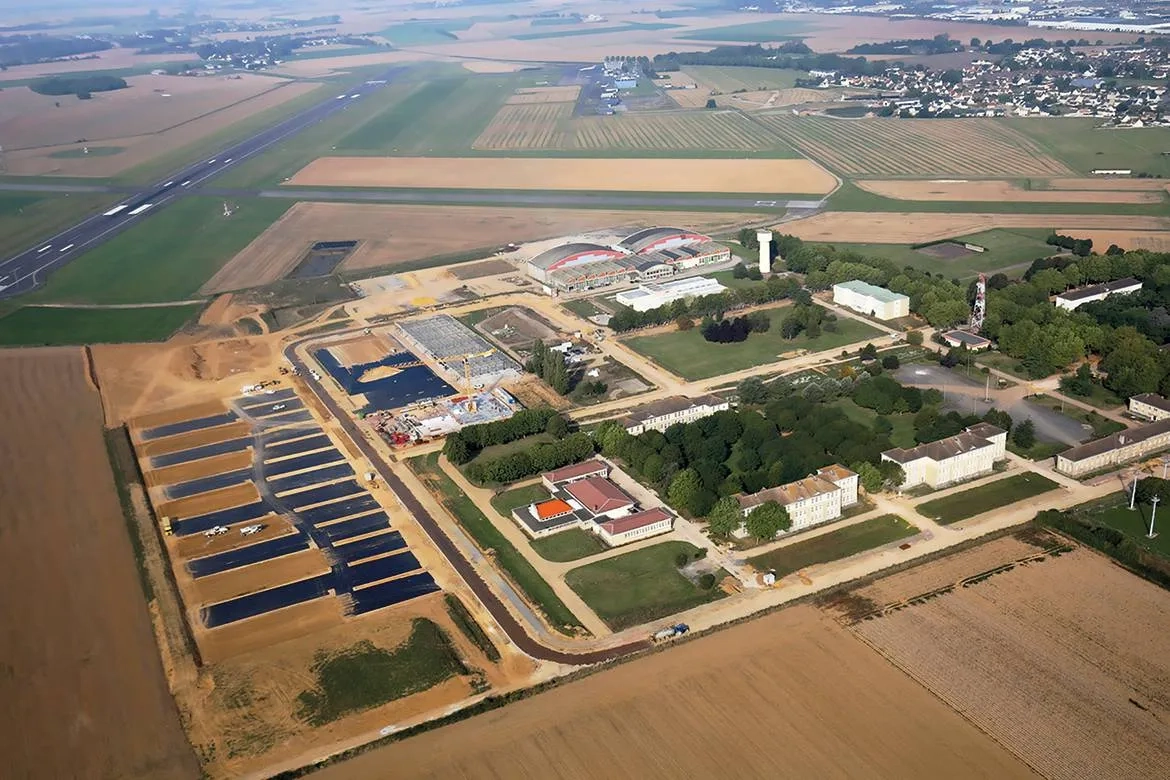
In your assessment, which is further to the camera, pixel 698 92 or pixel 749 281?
pixel 698 92

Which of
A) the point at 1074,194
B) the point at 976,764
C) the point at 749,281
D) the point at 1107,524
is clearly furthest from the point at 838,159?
the point at 976,764

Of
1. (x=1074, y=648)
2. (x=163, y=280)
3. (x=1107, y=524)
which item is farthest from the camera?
(x=163, y=280)

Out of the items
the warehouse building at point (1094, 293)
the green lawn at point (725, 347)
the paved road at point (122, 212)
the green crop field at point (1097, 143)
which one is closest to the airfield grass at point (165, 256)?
the paved road at point (122, 212)

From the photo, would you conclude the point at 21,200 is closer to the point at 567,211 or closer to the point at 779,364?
the point at 567,211

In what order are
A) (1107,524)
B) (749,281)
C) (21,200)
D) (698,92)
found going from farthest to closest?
(698,92)
(21,200)
(749,281)
(1107,524)

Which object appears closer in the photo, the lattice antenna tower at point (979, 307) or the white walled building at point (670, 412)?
the white walled building at point (670, 412)

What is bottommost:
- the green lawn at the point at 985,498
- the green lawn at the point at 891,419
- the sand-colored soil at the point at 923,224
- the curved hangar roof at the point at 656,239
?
the green lawn at the point at 985,498

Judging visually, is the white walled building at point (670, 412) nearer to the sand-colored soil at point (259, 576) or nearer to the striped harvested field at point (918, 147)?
the sand-colored soil at point (259, 576)
